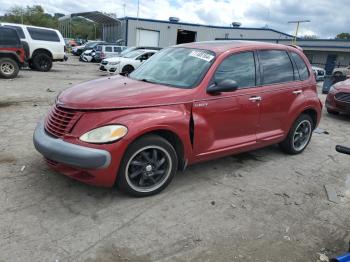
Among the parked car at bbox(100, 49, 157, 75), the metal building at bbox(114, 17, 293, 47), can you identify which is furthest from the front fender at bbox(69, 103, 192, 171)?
the metal building at bbox(114, 17, 293, 47)

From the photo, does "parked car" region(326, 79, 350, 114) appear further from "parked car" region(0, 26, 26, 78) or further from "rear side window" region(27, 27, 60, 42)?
"rear side window" region(27, 27, 60, 42)

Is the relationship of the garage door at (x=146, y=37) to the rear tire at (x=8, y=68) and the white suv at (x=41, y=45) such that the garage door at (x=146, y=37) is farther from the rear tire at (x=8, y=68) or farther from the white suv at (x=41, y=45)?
the rear tire at (x=8, y=68)

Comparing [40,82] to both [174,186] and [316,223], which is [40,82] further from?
[316,223]

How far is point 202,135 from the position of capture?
14.2 ft

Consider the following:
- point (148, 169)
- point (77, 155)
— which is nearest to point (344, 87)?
point (148, 169)

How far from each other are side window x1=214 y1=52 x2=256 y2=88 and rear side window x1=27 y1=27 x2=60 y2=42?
14.3m

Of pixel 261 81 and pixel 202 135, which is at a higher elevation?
pixel 261 81

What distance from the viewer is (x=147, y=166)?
3973mm

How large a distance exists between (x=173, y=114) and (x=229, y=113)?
0.91 meters

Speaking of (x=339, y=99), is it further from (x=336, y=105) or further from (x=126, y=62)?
(x=126, y=62)

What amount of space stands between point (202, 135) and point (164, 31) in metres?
39.4

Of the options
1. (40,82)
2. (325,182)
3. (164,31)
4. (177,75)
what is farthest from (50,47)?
(164,31)

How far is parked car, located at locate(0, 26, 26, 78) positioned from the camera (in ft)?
43.5

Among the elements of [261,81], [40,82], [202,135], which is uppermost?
[261,81]
